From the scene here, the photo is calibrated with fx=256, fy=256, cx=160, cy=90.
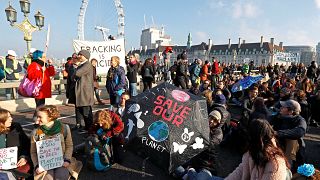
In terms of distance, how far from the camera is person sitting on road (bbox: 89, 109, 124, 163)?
4.06 meters

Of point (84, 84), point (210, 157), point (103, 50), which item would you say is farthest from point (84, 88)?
point (103, 50)

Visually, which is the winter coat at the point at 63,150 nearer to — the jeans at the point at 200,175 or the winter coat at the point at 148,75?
the jeans at the point at 200,175

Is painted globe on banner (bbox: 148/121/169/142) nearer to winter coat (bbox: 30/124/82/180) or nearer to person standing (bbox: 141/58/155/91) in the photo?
winter coat (bbox: 30/124/82/180)

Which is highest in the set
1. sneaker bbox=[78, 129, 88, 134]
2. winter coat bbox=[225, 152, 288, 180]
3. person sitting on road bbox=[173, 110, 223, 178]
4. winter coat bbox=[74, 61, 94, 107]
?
winter coat bbox=[74, 61, 94, 107]

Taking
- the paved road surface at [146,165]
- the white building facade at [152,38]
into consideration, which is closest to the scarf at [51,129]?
the paved road surface at [146,165]

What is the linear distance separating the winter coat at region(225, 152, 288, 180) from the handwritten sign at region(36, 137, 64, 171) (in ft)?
7.30

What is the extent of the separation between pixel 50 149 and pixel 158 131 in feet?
4.70

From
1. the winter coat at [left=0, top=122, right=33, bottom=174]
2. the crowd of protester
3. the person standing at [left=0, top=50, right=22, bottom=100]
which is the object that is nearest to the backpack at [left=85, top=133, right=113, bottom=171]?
the crowd of protester

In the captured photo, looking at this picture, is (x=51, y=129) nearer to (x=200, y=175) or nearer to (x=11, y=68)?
(x=200, y=175)

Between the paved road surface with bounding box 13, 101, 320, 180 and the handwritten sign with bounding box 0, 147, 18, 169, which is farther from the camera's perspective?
the paved road surface with bounding box 13, 101, 320, 180

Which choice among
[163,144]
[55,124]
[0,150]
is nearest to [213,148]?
[163,144]

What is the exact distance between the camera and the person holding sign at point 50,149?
317 centimetres

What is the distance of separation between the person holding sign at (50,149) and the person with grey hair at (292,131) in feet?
9.47

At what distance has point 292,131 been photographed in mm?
3652
